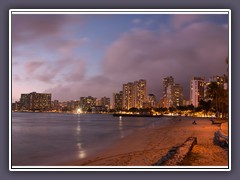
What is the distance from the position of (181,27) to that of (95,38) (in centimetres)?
144

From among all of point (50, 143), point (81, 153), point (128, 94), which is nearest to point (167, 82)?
point (128, 94)

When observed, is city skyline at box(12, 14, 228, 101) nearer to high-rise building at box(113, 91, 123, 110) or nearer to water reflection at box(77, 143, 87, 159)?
high-rise building at box(113, 91, 123, 110)

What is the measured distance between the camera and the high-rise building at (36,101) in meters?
5.91

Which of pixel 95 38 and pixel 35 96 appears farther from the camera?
pixel 35 96

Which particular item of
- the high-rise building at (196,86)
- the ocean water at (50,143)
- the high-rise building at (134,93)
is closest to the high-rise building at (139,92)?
the high-rise building at (134,93)

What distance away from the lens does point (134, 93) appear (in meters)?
7.76

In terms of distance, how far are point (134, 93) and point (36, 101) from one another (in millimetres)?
2170

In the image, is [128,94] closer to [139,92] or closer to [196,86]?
[139,92]

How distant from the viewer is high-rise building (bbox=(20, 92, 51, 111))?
5907mm

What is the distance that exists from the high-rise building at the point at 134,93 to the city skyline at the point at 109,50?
38cm

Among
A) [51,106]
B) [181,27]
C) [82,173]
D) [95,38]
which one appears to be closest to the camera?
[82,173]
